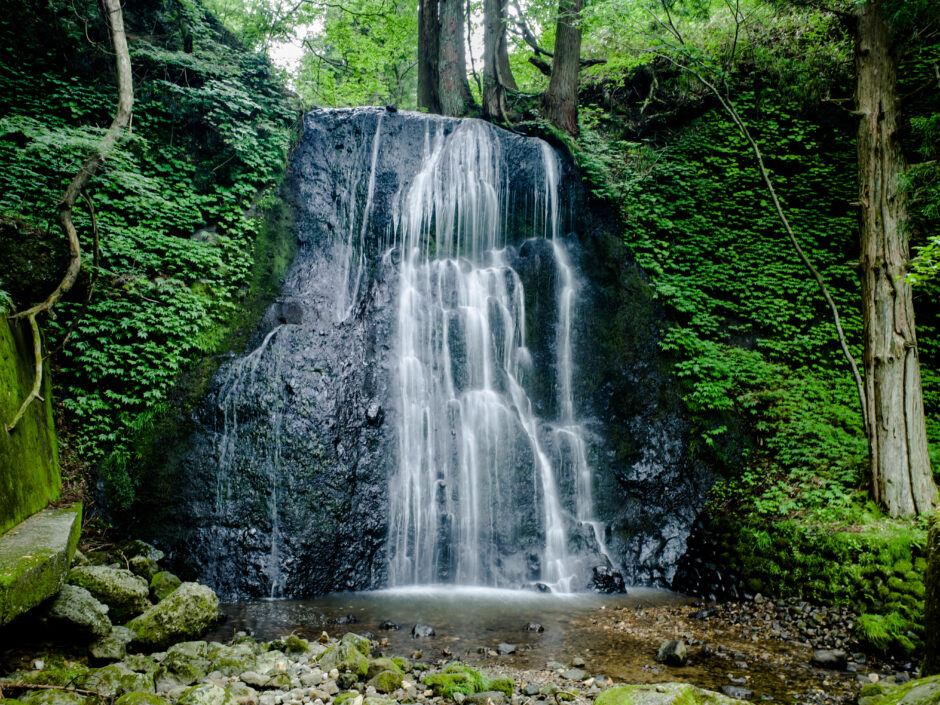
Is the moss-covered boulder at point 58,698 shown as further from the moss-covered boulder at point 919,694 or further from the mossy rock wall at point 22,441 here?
the moss-covered boulder at point 919,694

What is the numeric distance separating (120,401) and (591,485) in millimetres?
6660

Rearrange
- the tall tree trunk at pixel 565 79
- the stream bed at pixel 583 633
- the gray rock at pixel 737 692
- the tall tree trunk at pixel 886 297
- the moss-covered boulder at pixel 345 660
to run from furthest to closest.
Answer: the tall tree trunk at pixel 565 79 → the tall tree trunk at pixel 886 297 → the stream bed at pixel 583 633 → the moss-covered boulder at pixel 345 660 → the gray rock at pixel 737 692

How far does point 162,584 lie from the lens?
5762 mm

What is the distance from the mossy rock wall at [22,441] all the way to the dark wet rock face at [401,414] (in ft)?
4.39

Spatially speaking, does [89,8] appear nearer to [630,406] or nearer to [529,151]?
[529,151]

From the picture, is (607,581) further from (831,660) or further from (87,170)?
(87,170)

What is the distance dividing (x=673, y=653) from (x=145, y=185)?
8673mm

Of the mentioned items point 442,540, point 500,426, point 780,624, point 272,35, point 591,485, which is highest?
point 272,35

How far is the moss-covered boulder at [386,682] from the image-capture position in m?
3.96

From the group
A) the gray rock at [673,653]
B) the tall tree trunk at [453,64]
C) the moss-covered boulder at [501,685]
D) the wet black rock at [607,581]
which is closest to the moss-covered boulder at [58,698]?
the moss-covered boulder at [501,685]

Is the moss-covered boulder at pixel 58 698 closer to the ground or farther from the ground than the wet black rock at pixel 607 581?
farther from the ground

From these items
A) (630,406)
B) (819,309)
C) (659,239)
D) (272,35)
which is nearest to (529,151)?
(659,239)

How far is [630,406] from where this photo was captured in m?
8.55

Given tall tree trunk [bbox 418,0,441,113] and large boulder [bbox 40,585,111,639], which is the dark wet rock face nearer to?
large boulder [bbox 40,585,111,639]
